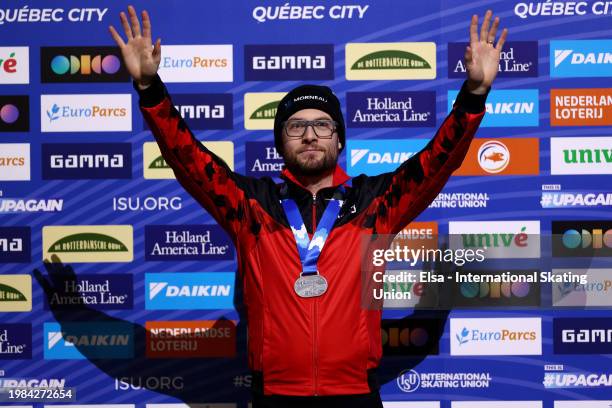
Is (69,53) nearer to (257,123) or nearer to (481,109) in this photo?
(257,123)

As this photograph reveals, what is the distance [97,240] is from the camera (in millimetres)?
3260

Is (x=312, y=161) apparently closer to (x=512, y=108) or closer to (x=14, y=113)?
(x=512, y=108)

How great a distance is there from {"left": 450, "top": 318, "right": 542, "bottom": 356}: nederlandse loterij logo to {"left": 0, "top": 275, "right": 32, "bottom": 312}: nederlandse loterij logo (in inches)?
79.0

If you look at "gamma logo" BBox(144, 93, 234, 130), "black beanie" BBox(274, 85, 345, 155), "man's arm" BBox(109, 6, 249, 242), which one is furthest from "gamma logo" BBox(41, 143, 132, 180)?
"black beanie" BBox(274, 85, 345, 155)

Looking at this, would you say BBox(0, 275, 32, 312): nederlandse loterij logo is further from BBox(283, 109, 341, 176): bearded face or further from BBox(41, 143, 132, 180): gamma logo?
BBox(283, 109, 341, 176): bearded face

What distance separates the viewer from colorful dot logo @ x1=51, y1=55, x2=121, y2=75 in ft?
10.7

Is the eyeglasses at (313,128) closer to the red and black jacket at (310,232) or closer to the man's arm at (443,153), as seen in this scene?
the red and black jacket at (310,232)

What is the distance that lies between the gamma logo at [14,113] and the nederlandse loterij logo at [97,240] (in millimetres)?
502

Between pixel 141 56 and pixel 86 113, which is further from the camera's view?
pixel 86 113

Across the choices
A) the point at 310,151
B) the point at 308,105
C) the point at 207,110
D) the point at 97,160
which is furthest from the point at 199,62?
the point at 310,151

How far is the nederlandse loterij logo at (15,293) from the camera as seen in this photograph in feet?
10.8

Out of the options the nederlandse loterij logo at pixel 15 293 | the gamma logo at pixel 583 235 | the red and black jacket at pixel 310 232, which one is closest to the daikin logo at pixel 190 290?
the nederlandse loterij logo at pixel 15 293

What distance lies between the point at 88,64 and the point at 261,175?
97 cm

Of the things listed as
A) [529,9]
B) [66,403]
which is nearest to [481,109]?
[529,9]
